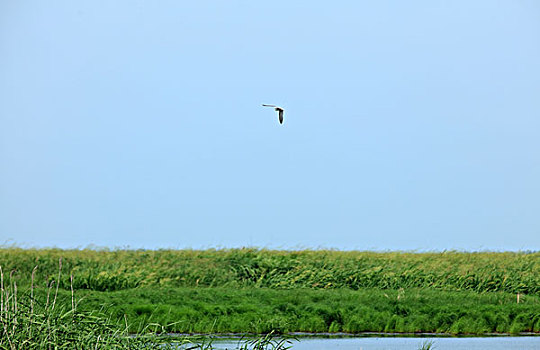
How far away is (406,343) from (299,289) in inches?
405

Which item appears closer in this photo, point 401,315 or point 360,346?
point 360,346

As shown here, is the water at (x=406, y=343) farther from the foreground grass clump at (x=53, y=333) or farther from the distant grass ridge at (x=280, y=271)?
the distant grass ridge at (x=280, y=271)

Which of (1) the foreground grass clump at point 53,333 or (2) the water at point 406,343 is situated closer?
(1) the foreground grass clump at point 53,333

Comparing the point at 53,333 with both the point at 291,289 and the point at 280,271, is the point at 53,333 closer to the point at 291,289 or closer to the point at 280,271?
the point at 291,289

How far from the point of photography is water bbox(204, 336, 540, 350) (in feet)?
65.8

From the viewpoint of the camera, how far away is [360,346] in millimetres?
20062

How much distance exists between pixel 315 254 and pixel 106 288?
11.6 meters

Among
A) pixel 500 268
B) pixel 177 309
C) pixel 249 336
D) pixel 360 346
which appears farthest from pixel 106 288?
pixel 500 268

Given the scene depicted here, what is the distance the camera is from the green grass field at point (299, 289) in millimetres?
24219

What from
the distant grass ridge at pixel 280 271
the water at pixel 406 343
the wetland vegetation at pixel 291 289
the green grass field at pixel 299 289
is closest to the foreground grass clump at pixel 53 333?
the wetland vegetation at pixel 291 289

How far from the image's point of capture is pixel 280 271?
33.8 m

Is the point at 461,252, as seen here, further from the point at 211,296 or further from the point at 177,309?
the point at 177,309

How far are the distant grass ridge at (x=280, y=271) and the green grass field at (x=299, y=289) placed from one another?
51 millimetres

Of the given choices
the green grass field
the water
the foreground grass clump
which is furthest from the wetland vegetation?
the foreground grass clump
